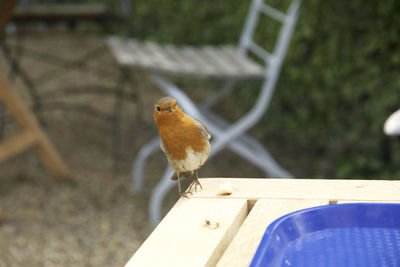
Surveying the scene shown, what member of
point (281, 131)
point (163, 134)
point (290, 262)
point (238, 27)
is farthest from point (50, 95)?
point (290, 262)

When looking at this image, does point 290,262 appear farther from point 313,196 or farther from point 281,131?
point 281,131

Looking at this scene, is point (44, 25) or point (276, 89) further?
point (276, 89)

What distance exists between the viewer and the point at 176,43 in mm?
4473

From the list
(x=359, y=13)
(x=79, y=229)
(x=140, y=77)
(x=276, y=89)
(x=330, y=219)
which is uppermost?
(x=330, y=219)

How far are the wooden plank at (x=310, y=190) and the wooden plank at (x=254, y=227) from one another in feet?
0.08

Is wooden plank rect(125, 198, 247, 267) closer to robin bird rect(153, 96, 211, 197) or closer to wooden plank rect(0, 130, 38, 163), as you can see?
robin bird rect(153, 96, 211, 197)

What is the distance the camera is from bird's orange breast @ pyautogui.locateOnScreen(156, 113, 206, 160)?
833mm

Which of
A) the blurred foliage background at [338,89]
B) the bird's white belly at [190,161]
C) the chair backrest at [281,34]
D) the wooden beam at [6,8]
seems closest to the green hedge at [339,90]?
the blurred foliage background at [338,89]

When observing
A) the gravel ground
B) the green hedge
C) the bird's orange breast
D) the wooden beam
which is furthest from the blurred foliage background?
A: the bird's orange breast

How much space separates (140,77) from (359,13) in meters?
2.98

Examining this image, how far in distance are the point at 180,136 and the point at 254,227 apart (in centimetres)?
21

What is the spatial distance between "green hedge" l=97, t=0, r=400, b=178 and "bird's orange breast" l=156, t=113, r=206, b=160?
163cm

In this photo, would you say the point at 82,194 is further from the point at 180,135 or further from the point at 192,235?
the point at 192,235

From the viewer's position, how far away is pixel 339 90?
8.73ft
